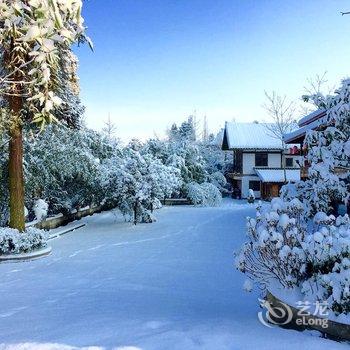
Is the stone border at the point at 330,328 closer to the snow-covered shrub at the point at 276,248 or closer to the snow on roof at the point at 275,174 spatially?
the snow-covered shrub at the point at 276,248

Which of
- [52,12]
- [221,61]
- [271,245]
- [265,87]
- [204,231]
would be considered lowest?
→ [204,231]

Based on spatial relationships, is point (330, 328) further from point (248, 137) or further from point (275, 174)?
point (248, 137)

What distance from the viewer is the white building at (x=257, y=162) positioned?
3777 cm

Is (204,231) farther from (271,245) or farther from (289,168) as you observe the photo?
(289,168)

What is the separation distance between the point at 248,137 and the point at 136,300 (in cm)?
3472

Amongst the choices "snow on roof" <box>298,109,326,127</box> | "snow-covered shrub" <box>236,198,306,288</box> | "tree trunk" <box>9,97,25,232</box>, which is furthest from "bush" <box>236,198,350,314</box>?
"snow on roof" <box>298,109,326,127</box>

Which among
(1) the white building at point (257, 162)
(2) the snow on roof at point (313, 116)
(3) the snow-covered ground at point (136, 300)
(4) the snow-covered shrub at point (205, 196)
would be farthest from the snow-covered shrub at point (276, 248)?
(1) the white building at point (257, 162)

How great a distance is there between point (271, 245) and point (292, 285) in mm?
574

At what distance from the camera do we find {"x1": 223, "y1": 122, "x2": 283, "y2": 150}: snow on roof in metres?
38.5

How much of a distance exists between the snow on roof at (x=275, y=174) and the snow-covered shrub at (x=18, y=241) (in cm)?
2739

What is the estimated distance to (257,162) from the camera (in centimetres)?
3912

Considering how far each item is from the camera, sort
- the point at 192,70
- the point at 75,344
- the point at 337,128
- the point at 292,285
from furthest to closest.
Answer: the point at 192,70
the point at 337,128
the point at 292,285
the point at 75,344

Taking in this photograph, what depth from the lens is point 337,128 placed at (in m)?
7.85

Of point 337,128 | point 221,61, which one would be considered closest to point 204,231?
point 221,61
